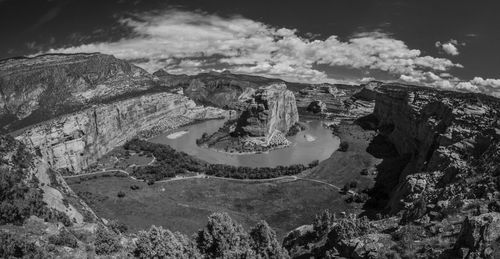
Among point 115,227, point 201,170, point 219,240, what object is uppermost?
point 219,240

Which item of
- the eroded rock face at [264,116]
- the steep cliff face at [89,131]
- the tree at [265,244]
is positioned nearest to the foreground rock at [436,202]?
the tree at [265,244]

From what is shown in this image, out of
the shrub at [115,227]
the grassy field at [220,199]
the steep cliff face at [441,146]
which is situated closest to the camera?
the shrub at [115,227]

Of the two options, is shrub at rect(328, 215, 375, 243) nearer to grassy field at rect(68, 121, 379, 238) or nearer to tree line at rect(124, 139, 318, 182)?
grassy field at rect(68, 121, 379, 238)

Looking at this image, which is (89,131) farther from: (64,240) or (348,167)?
(64,240)

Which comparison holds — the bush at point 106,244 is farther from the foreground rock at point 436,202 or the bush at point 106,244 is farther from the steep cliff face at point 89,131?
the steep cliff face at point 89,131

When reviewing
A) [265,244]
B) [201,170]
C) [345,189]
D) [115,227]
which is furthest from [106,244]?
[201,170]

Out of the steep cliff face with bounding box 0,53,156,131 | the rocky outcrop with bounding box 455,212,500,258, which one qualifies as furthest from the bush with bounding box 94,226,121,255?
Result: the steep cliff face with bounding box 0,53,156,131
